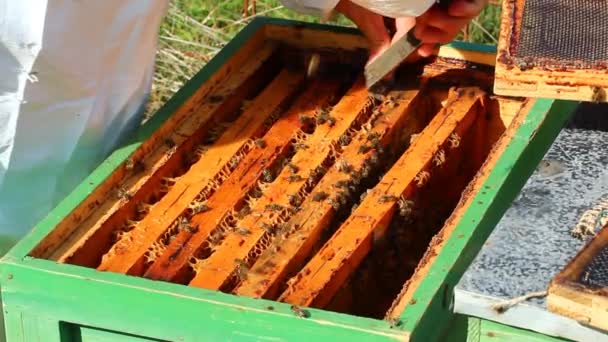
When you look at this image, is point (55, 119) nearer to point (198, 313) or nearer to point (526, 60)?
point (198, 313)

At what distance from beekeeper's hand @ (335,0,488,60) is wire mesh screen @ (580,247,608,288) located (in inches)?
38.3

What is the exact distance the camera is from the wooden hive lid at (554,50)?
2.05 metres

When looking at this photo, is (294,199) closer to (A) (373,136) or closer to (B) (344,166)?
→ (B) (344,166)

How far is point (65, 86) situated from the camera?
7.97 feet

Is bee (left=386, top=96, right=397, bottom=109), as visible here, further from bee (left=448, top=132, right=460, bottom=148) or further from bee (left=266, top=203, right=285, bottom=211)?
bee (left=266, top=203, right=285, bottom=211)

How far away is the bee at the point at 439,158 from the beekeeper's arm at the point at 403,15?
273mm

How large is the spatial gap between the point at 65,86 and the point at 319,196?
1.90ft

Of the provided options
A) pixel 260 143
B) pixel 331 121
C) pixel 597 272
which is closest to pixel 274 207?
pixel 260 143

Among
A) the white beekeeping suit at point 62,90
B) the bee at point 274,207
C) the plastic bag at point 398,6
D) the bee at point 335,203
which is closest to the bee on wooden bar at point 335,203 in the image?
the bee at point 335,203

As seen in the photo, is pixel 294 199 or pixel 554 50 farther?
pixel 294 199

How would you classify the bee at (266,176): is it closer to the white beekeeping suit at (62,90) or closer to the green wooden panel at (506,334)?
the white beekeeping suit at (62,90)

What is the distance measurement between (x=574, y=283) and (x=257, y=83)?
1.44m

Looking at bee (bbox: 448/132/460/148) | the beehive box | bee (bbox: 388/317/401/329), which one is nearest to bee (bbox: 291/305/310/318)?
the beehive box

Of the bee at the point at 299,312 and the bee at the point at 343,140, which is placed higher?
the bee at the point at 299,312
